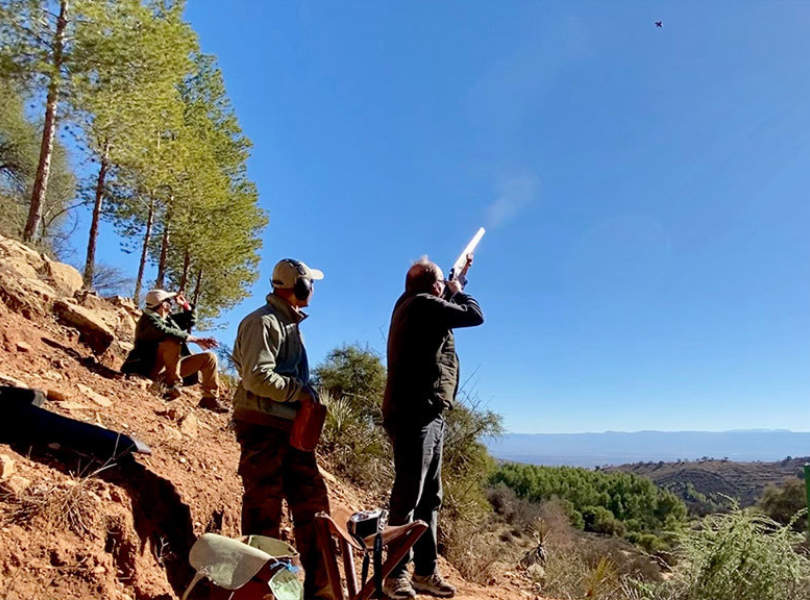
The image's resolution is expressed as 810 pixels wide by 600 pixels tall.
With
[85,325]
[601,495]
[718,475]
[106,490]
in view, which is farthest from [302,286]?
[718,475]

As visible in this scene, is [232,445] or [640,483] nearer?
[232,445]

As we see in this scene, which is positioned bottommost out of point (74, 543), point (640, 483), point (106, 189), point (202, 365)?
point (640, 483)

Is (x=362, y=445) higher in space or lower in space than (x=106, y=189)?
lower

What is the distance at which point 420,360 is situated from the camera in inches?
139

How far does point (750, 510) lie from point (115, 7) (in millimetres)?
13738

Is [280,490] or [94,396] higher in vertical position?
[94,396]

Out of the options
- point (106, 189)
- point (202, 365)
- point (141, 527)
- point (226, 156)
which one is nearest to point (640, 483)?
point (226, 156)

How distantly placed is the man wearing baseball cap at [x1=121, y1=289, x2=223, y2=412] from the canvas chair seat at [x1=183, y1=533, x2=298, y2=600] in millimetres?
4266

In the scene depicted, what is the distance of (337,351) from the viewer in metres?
15.1

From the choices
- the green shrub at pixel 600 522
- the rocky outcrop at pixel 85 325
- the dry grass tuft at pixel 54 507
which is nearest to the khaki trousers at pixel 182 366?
the rocky outcrop at pixel 85 325

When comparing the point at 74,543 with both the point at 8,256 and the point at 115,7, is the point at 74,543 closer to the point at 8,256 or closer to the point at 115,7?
the point at 8,256

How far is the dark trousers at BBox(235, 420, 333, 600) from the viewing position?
2.99 metres

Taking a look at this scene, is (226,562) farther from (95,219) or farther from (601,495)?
(601,495)

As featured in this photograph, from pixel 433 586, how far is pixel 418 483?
69 centimetres
